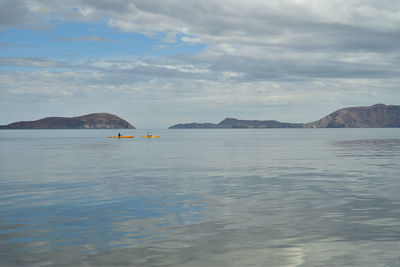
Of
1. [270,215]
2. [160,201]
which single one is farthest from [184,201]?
[270,215]

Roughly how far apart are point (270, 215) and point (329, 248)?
5.82 meters

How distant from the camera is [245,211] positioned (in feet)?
69.3

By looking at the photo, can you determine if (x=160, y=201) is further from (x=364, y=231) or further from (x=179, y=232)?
(x=364, y=231)

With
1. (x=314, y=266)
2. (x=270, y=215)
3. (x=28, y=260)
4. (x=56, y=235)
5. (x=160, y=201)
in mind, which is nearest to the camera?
(x=314, y=266)

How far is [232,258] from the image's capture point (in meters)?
13.4

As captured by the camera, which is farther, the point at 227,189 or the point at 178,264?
the point at 227,189

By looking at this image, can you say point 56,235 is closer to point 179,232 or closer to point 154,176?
point 179,232

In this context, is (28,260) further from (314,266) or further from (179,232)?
(314,266)

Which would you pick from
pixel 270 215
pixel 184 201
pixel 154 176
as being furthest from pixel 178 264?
pixel 154 176

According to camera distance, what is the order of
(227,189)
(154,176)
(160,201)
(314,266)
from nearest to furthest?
(314,266), (160,201), (227,189), (154,176)

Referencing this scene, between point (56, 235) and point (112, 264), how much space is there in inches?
186

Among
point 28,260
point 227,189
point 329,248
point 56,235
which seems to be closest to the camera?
point 28,260

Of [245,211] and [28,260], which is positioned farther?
[245,211]

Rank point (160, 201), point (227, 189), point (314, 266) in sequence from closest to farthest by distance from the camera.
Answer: point (314, 266) → point (160, 201) → point (227, 189)
